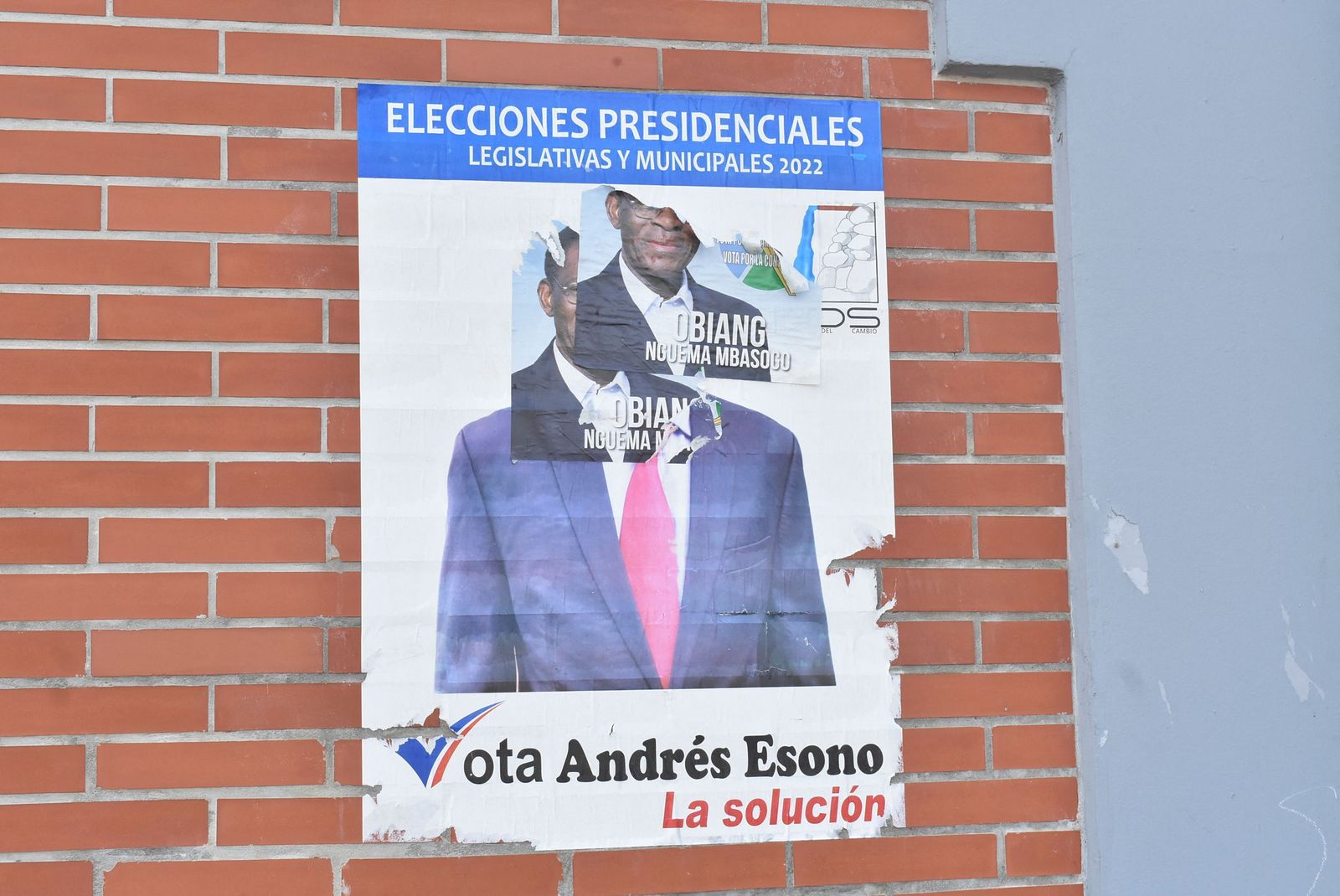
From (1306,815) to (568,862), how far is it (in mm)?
1365

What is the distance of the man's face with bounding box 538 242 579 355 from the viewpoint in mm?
2068

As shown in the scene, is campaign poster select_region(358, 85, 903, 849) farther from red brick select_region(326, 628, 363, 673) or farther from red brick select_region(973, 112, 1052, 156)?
red brick select_region(973, 112, 1052, 156)

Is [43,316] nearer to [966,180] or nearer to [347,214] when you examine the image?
[347,214]

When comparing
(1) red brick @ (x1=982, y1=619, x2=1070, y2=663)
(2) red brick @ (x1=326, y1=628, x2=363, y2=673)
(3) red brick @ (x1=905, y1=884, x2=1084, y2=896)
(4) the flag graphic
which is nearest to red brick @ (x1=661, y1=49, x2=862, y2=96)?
(4) the flag graphic

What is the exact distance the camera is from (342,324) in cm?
205

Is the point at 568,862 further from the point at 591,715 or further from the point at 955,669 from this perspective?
the point at 955,669

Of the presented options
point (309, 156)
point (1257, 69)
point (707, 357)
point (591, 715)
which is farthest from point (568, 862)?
point (1257, 69)

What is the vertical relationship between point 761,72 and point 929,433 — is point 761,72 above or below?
above

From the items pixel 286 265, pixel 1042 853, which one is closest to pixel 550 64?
pixel 286 265

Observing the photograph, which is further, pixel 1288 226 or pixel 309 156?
pixel 1288 226

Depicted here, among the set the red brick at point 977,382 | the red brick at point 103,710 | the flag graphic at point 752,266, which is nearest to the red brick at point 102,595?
the red brick at point 103,710

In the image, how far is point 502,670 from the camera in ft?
6.58

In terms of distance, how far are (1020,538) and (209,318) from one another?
5.10 feet

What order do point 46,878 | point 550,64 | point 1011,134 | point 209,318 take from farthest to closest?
1. point 1011,134
2. point 550,64
3. point 209,318
4. point 46,878
